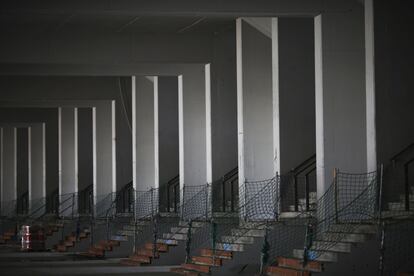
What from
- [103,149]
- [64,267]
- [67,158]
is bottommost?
[64,267]

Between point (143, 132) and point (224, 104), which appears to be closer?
point (224, 104)

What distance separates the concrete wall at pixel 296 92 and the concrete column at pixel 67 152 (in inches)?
966

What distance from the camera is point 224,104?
29812 millimetres

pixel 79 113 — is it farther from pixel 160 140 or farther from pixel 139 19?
pixel 139 19

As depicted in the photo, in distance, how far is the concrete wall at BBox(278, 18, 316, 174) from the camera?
2456cm

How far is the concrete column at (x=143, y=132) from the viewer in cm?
3697

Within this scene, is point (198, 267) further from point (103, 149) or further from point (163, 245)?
point (103, 149)

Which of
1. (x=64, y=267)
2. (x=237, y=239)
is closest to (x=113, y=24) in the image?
(x=237, y=239)

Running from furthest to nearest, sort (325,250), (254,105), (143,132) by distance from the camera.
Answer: (143,132)
(254,105)
(325,250)

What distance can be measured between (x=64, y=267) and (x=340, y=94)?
10689 mm

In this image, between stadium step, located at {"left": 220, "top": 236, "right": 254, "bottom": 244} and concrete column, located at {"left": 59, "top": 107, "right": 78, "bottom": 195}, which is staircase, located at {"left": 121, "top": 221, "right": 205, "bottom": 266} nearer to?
stadium step, located at {"left": 220, "top": 236, "right": 254, "bottom": 244}

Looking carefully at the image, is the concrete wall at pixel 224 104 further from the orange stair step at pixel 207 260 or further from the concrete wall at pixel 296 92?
the concrete wall at pixel 296 92

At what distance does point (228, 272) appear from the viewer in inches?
942

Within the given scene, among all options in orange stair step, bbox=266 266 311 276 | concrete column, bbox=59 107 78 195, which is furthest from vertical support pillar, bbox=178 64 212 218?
concrete column, bbox=59 107 78 195
